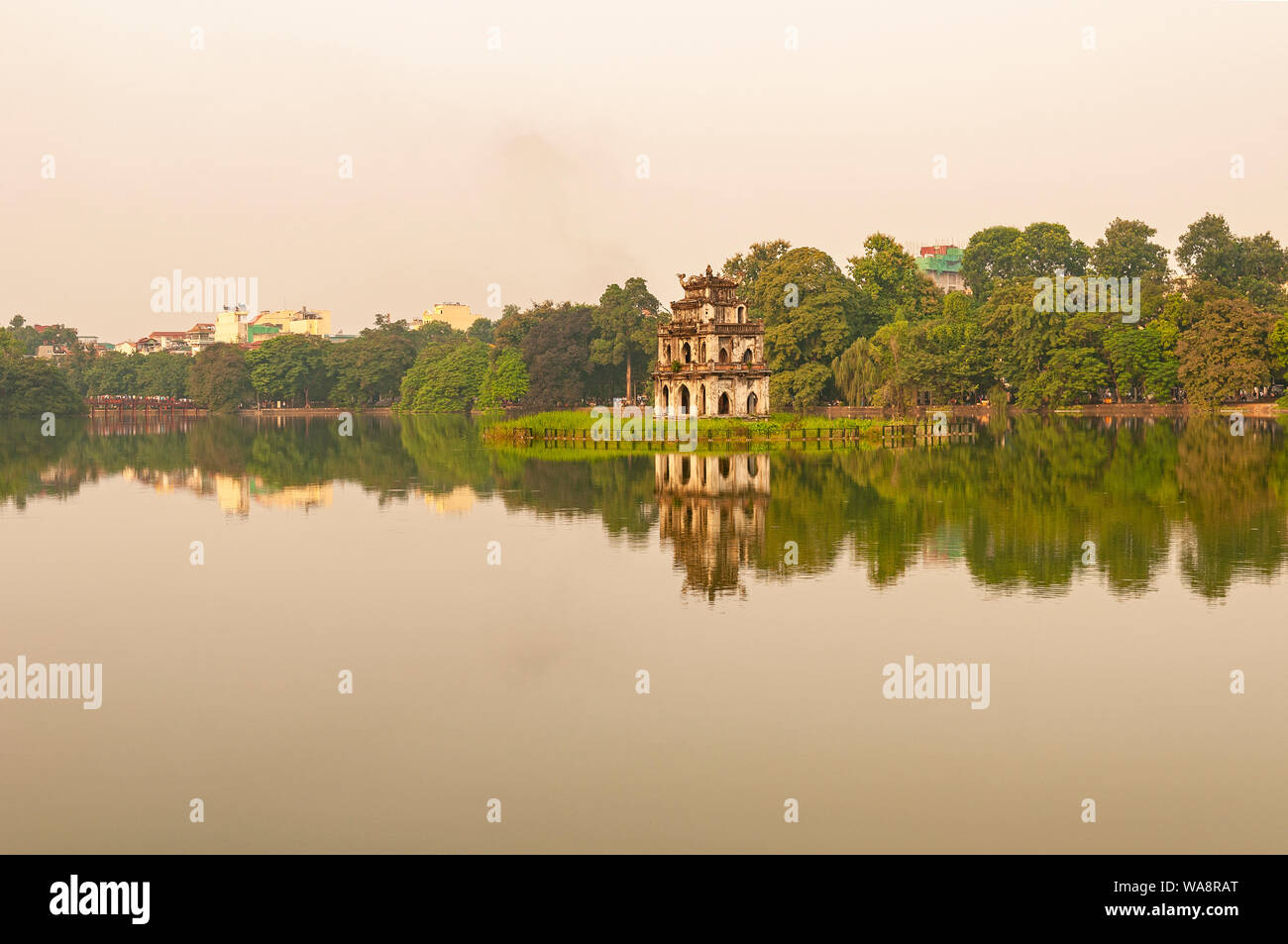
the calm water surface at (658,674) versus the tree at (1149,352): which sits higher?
the tree at (1149,352)

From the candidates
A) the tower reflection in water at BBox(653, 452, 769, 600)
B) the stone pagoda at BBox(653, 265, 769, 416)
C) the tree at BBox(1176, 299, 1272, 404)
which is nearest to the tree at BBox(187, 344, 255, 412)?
the stone pagoda at BBox(653, 265, 769, 416)

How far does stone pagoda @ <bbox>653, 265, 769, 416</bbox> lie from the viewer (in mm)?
77938

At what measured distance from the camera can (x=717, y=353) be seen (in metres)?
78.2

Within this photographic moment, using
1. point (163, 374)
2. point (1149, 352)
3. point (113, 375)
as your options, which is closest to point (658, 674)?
point (1149, 352)

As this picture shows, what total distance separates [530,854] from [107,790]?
18.3ft

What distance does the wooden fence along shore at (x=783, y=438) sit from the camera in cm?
6950

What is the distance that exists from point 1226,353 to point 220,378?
11875 cm

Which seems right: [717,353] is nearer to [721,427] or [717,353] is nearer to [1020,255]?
[721,427]

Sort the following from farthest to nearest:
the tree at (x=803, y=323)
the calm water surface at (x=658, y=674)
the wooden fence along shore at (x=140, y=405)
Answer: the wooden fence along shore at (x=140, y=405) → the tree at (x=803, y=323) → the calm water surface at (x=658, y=674)

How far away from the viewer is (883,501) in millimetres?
39031

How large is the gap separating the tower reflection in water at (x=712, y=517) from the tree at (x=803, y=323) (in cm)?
4198

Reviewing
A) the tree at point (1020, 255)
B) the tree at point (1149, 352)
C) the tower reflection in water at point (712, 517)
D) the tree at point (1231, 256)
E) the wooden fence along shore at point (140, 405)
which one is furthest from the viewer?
the wooden fence along shore at point (140, 405)

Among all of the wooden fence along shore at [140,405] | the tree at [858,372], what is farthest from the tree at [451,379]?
the tree at [858,372]

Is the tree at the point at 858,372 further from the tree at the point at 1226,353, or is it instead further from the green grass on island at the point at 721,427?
the tree at the point at 1226,353
